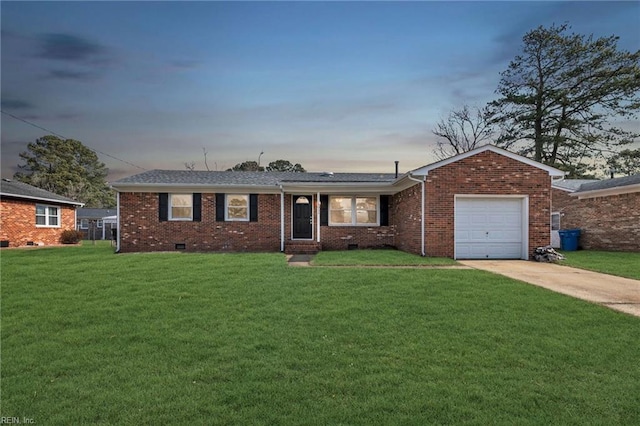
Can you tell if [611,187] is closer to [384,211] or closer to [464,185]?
[464,185]

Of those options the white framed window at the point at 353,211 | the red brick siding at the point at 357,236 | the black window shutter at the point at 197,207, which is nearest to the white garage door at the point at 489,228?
the red brick siding at the point at 357,236

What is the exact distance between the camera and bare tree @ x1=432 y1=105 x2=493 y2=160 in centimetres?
3184

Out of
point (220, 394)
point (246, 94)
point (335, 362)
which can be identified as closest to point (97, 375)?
point (220, 394)

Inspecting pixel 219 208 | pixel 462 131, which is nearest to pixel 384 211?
pixel 219 208

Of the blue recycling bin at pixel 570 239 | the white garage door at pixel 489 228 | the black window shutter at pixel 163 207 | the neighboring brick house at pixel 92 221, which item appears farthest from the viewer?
the neighboring brick house at pixel 92 221

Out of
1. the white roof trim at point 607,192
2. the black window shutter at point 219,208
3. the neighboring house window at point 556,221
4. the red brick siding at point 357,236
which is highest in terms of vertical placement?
the white roof trim at point 607,192

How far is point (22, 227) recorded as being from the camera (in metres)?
20.4

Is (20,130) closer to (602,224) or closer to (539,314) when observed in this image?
(539,314)

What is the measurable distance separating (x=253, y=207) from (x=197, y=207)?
2358 mm

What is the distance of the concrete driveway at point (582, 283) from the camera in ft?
20.8

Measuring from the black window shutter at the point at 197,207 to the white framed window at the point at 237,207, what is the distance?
3.67ft

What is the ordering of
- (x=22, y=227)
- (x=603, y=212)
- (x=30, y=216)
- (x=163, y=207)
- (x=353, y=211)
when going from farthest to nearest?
(x=30, y=216)
(x=22, y=227)
(x=603, y=212)
(x=353, y=211)
(x=163, y=207)

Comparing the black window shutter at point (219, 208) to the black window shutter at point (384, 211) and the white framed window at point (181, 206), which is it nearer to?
the white framed window at point (181, 206)

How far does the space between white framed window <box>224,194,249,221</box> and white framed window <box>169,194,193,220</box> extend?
1.58 metres
